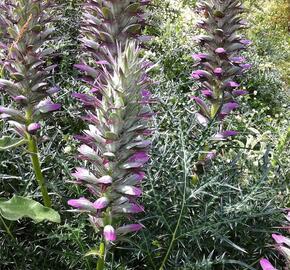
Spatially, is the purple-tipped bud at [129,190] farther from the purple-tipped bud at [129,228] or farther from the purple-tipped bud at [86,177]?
the purple-tipped bud at [129,228]

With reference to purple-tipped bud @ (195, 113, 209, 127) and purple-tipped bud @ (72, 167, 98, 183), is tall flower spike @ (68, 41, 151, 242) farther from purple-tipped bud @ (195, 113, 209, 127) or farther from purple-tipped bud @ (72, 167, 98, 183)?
purple-tipped bud @ (195, 113, 209, 127)

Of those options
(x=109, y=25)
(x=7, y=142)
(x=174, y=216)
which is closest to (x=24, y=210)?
(x=7, y=142)

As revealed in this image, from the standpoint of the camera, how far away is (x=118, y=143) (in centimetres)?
163

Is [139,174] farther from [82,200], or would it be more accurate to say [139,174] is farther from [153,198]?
[153,198]

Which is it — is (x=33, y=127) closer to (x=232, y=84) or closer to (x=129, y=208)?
(x=129, y=208)

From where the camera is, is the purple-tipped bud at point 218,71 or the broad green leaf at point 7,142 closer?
the broad green leaf at point 7,142

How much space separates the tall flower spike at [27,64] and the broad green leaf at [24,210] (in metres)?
0.44

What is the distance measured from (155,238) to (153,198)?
22 cm

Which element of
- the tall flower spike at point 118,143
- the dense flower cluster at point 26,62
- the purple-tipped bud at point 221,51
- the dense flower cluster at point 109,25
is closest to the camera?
the tall flower spike at point 118,143

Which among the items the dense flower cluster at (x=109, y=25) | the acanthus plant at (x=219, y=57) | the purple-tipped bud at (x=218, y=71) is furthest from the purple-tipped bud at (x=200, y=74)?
the dense flower cluster at (x=109, y=25)

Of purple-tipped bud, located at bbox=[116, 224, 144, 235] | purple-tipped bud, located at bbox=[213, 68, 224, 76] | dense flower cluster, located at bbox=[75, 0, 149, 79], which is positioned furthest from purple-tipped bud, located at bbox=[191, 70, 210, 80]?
purple-tipped bud, located at bbox=[116, 224, 144, 235]

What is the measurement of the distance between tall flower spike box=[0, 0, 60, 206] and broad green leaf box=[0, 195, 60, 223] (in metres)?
0.44

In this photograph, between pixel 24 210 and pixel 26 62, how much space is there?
0.72m

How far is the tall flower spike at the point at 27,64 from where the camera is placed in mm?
Answer: 1990
